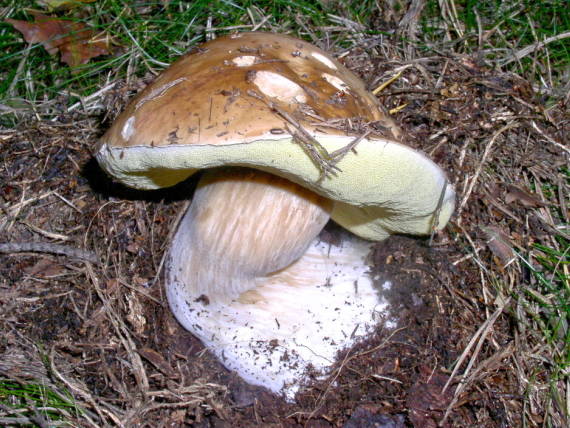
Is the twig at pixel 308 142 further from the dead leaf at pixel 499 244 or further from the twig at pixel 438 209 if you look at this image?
the dead leaf at pixel 499 244

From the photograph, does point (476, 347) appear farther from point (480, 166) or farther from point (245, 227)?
point (245, 227)

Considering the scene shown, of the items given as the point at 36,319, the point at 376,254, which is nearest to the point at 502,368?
the point at 376,254

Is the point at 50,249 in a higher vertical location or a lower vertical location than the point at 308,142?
lower

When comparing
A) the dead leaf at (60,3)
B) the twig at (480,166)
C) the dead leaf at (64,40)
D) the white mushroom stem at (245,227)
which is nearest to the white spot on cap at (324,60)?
the white mushroom stem at (245,227)

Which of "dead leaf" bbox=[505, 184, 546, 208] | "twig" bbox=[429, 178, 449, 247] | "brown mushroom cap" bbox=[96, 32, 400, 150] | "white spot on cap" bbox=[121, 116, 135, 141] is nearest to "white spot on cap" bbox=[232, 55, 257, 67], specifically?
"brown mushroom cap" bbox=[96, 32, 400, 150]

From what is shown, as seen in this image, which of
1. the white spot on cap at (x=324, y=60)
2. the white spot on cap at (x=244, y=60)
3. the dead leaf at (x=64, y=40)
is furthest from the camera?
the dead leaf at (x=64, y=40)

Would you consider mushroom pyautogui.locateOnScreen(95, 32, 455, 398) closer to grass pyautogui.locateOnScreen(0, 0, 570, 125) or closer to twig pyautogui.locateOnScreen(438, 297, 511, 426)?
twig pyautogui.locateOnScreen(438, 297, 511, 426)

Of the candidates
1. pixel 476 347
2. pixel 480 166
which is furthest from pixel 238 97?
pixel 476 347
